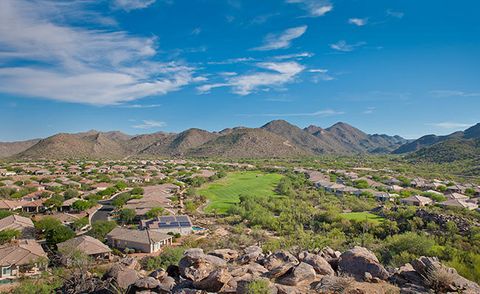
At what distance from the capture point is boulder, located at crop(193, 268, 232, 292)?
333 inches

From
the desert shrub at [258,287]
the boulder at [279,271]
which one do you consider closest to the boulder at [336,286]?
the boulder at [279,271]

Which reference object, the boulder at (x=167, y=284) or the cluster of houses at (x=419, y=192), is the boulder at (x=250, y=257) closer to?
the boulder at (x=167, y=284)

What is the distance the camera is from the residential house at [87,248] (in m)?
19.9

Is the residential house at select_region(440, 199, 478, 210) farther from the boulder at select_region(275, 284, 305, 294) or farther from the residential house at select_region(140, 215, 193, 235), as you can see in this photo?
the boulder at select_region(275, 284, 305, 294)

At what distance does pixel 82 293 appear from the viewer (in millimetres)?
9938

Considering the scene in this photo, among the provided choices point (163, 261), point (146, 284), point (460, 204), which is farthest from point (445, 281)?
point (460, 204)

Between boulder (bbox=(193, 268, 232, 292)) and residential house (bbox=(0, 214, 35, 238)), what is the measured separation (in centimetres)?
2183

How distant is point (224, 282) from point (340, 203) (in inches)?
1275

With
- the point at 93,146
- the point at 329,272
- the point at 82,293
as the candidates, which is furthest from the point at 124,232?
the point at 93,146

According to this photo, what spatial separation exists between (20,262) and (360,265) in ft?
58.0

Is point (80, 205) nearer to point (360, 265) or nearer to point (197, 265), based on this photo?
point (197, 265)

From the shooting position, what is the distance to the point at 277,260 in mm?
10539

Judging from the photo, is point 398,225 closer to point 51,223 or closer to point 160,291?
point 160,291

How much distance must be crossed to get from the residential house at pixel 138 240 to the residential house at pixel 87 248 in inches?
71.9
